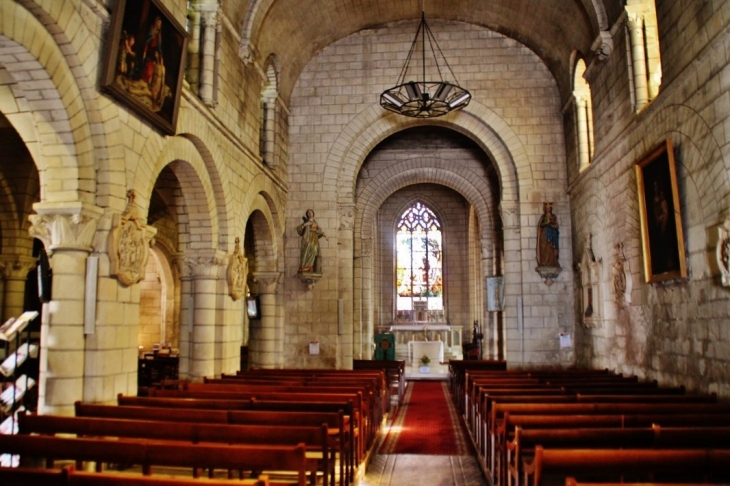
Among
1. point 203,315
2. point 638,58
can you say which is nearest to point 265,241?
point 203,315

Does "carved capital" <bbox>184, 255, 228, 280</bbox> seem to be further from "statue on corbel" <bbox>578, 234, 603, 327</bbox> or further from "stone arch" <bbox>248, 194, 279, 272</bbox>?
"statue on corbel" <bbox>578, 234, 603, 327</bbox>

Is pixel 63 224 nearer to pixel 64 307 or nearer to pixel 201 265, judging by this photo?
pixel 64 307

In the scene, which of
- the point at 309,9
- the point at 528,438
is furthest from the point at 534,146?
the point at 528,438

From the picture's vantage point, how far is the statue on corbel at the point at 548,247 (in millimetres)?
14312

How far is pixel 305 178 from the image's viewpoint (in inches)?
617

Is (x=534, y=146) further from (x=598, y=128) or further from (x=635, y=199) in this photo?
(x=635, y=199)

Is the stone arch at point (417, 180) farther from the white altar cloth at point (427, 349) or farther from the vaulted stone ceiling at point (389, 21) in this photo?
the vaulted stone ceiling at point (389, 21)

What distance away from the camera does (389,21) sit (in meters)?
15.4

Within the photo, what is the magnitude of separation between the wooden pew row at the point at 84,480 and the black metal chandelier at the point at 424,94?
9658mm

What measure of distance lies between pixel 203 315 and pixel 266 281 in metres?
4.08

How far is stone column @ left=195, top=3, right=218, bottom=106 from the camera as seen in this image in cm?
1039

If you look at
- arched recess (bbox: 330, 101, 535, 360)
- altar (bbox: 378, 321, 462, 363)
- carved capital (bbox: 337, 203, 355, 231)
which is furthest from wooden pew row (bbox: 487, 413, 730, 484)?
altar (bbox: 378, 321, 462, 363)

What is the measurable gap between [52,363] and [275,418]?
2.75 meters

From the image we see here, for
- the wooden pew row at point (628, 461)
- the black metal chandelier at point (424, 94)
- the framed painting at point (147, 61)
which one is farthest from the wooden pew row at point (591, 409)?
the black metal chandelier at point (424, 94)
